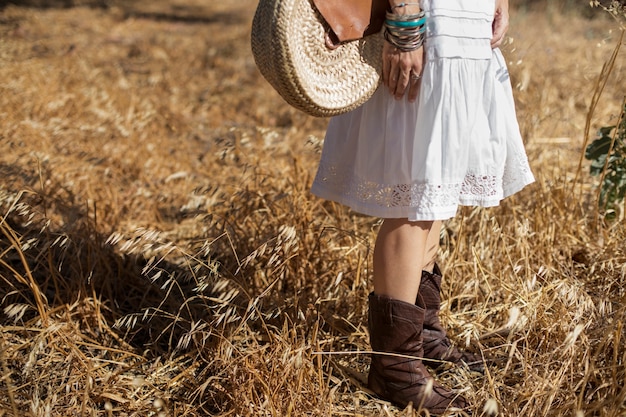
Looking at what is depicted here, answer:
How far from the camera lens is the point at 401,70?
138cm

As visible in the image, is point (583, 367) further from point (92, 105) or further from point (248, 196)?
point (92, 105)

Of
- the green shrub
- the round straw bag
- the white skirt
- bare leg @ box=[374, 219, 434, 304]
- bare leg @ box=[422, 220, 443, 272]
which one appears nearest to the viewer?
the round straw bag

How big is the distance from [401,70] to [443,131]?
16 cm

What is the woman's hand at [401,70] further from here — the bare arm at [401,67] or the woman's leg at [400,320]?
the woman's leg at [400,320]

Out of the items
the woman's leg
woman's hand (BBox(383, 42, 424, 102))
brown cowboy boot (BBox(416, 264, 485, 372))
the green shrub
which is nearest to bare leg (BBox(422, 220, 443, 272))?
brown cowboy boot (BBox(416, 264, 485, 372))

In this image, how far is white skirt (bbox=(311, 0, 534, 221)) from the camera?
1399 millimetres

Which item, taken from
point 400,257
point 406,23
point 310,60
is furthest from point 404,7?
point 400,257

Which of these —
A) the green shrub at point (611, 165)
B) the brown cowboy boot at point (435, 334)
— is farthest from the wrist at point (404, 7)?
the green shrub at point (611, 165)

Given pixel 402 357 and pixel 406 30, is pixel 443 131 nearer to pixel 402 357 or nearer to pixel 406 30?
pixel 406 30

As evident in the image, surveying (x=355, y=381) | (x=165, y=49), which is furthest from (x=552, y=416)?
(x=165, y=49)

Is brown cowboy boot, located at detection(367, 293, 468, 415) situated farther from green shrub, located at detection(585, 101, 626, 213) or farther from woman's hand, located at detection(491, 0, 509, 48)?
green shrub, located at detection(585, 101, 626, 213)

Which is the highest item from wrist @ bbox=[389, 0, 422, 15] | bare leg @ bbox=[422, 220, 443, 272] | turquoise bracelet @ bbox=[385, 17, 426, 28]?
wrist @ bbox=[389, 0, 422, 15]

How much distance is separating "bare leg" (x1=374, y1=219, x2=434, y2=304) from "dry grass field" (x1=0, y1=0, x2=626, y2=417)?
7.3 inches

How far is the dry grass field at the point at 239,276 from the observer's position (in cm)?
155
